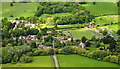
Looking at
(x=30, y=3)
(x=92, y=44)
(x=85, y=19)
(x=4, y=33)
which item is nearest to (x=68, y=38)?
(x=92, y=44)

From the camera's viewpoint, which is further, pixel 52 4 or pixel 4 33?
pixel 52 4

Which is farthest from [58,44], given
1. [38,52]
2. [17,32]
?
[17,32]

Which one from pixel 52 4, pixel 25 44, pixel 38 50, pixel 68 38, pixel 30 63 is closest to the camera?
pixel 30 63

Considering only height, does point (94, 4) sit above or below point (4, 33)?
above

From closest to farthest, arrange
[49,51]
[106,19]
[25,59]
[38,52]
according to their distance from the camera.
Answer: [25,59]
[38,52]
[49,51]
[106,19]

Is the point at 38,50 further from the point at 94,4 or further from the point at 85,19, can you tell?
the point at 94,4

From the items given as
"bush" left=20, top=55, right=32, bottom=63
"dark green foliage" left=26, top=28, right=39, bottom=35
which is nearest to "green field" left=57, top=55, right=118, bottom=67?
"bush" left=20, top=55, right=32, bottom=63

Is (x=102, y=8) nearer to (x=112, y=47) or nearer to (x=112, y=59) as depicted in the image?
(x=112, y=47)

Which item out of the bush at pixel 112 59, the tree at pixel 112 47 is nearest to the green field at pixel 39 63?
the bush at pixel 112 59
